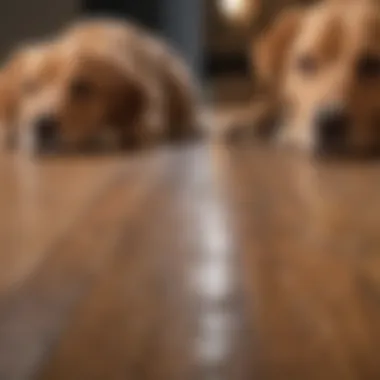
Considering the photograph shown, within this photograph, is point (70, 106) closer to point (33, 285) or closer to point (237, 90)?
point (33, 285)

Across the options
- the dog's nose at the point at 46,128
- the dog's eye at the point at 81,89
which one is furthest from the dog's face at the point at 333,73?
the dog's nose at the point at 46,128

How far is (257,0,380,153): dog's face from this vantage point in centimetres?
199

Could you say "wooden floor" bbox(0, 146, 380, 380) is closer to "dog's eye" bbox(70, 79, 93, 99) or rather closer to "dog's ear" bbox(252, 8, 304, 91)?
"dog's eye" bbox(70, 79, 93, 99)

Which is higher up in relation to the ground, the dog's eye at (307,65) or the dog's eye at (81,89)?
the dog's eye at (307,65)

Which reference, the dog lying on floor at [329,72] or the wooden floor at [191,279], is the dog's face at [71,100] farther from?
the wooden floor at [191,279]

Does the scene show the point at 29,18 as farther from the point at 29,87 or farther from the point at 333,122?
the point at 333,122

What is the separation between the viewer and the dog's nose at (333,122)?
1.98 metres

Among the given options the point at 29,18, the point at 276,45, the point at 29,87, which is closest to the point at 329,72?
the point at 276,45

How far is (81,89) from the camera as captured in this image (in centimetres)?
221

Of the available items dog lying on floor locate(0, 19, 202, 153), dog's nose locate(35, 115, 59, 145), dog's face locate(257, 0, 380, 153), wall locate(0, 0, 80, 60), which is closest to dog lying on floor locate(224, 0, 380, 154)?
dog's face locate(257, 0, 380, 153)

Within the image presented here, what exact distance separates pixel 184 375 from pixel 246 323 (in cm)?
13

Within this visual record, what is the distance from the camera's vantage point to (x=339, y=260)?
3.21 feet

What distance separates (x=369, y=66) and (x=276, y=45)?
1.09 feet

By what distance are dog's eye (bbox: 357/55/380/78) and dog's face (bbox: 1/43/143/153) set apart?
0.57 meters
